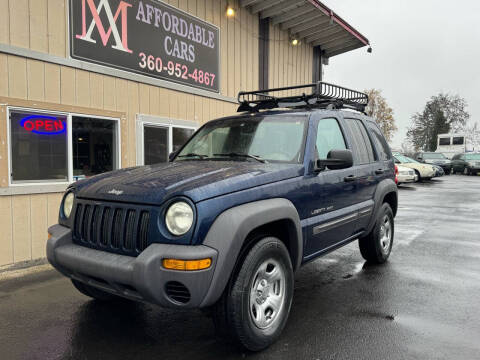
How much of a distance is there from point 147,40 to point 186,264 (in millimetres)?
5630

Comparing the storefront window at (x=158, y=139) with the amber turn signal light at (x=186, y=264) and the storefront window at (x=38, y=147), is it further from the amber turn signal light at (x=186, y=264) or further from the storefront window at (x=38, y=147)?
the amber turn signal light at (x=186, y=264)

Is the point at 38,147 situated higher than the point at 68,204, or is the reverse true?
the point at 38,147

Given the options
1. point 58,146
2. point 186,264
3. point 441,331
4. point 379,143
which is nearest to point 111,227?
point 186,264

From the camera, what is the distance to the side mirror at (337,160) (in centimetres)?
354

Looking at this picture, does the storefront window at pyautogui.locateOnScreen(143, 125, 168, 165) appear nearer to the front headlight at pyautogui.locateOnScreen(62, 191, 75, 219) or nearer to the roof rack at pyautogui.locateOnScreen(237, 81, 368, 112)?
the roof rack at pyautogui.locateOnScreen(237, 81, 368, 112)

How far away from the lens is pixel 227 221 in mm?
2650

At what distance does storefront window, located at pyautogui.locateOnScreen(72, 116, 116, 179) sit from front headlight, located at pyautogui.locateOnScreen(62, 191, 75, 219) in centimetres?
270

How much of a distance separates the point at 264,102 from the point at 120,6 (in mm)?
3347

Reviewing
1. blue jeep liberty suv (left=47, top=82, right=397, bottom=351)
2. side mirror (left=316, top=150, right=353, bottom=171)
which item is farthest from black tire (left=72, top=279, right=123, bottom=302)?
side mirror (left=316, top=150, right=353, bottom=171)

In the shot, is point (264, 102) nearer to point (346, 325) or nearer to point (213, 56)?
point (346, 325)

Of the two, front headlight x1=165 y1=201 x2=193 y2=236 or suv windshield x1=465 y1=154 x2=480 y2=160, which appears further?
suv windshield x1=465 y1=154 x2=480 y2=160

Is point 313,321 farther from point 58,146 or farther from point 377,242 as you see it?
point 58,146

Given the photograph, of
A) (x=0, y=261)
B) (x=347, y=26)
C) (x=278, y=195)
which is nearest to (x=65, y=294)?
(x=0, y=261)

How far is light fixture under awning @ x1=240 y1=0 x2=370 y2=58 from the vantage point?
383 inches
